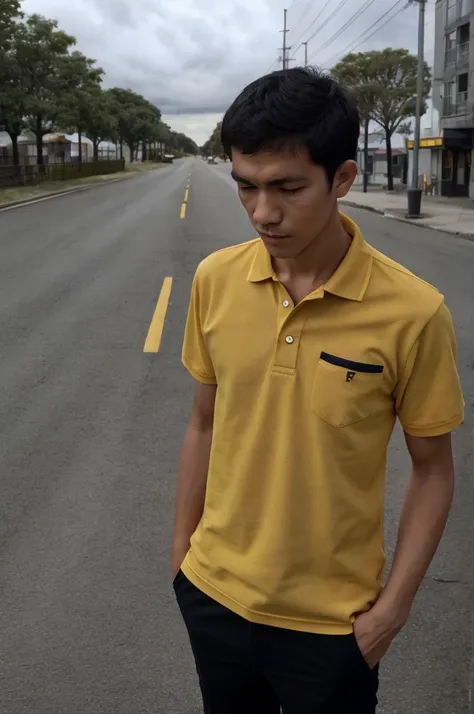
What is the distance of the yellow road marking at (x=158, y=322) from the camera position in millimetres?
8320

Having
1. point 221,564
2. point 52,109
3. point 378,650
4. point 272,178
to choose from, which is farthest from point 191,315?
point 52,109

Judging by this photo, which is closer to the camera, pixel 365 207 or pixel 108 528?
pixel 108 528

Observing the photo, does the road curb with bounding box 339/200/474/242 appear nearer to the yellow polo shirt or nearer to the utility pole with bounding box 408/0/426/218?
the utility pole with bounding box 408/0/426/218

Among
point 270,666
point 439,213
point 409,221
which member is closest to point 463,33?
point 439,213

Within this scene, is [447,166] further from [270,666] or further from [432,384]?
[270,666]

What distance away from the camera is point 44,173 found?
51969mm

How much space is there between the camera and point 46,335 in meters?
8.89

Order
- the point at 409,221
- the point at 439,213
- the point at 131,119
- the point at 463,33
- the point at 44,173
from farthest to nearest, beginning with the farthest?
the point at 131,119 → the point at 44,173 → the point at 463,33 → the point at 439,213 → the point at 409,221

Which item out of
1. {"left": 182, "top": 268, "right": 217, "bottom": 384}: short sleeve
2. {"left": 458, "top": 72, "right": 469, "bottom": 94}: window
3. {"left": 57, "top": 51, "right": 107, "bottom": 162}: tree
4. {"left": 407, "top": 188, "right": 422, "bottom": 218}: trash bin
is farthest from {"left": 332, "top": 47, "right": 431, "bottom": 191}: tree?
{"left": 182, "top": 268, "right": 217, "bottom": 384}: short sleeve

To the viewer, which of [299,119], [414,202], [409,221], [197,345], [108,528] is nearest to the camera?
[299,119]

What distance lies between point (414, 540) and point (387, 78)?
4753cm

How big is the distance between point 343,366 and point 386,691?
77.0 inches

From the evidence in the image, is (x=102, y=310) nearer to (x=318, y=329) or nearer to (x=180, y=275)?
(x=180, y=275)

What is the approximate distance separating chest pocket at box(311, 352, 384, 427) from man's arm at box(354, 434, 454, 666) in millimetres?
174
